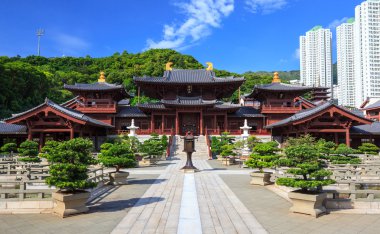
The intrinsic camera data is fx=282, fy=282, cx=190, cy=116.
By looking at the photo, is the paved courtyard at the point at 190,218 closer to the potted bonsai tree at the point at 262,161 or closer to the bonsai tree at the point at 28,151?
the potted bonsai tree at the point at 262,161

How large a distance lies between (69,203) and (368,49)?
11352 cm

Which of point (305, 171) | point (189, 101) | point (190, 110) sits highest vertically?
point (189, 101)

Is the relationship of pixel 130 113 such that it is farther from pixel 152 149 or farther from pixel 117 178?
pixel 117 178

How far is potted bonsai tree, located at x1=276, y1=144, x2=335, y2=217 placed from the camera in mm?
9133

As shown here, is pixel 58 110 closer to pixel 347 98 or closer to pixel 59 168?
pixel 59 168

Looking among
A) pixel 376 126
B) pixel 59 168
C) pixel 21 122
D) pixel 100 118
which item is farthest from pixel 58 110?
pixel 376 126

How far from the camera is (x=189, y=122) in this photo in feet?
146

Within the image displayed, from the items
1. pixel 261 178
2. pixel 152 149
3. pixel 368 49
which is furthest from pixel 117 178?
pixel 368 49

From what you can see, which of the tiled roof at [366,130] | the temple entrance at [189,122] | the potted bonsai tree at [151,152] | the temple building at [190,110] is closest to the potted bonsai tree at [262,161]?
the potted bonsai tree at [151,152]

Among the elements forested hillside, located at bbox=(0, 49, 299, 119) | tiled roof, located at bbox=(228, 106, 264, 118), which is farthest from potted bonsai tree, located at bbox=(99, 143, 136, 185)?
forested hillside, located at bbox=(0, 49, 299, 119)

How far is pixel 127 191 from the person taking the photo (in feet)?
44.5

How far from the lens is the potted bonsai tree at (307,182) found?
9133 mm

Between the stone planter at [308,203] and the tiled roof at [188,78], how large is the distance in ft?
114

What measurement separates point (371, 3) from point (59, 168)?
393 feet
